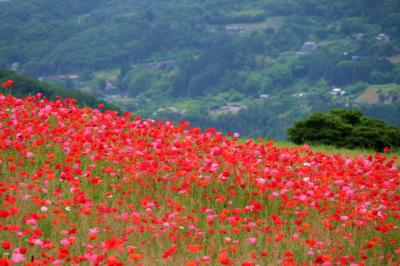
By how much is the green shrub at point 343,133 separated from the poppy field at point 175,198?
33.6 ft

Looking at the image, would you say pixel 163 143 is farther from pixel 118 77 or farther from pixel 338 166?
pixel 118 77

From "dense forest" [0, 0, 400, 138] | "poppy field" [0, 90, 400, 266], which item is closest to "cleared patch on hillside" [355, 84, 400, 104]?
"dense forest" [0, 0, 400, 138]

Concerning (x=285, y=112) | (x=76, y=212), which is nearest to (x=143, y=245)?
(x=76, y=212)

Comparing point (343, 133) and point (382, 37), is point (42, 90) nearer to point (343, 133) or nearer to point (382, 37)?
point (343, 133)

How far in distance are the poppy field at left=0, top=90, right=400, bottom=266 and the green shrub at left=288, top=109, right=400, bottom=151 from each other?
10.2m

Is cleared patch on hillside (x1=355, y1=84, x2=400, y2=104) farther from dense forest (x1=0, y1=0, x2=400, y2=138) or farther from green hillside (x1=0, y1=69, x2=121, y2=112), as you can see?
green hillside (x1=0, y1=69, x2=121, y2=112)

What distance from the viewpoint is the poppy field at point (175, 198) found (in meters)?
7.07

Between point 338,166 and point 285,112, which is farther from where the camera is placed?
point 285,112

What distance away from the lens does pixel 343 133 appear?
21.9m

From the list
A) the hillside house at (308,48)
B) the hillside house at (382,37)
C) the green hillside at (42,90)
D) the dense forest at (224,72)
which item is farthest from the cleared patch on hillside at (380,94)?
the green hillside at (42,90)

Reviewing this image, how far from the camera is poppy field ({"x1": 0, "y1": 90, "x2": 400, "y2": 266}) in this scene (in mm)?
7070

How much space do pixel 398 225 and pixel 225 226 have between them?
2.10 m

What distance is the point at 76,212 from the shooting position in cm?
781

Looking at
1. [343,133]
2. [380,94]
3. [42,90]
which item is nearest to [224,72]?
[380,94]
